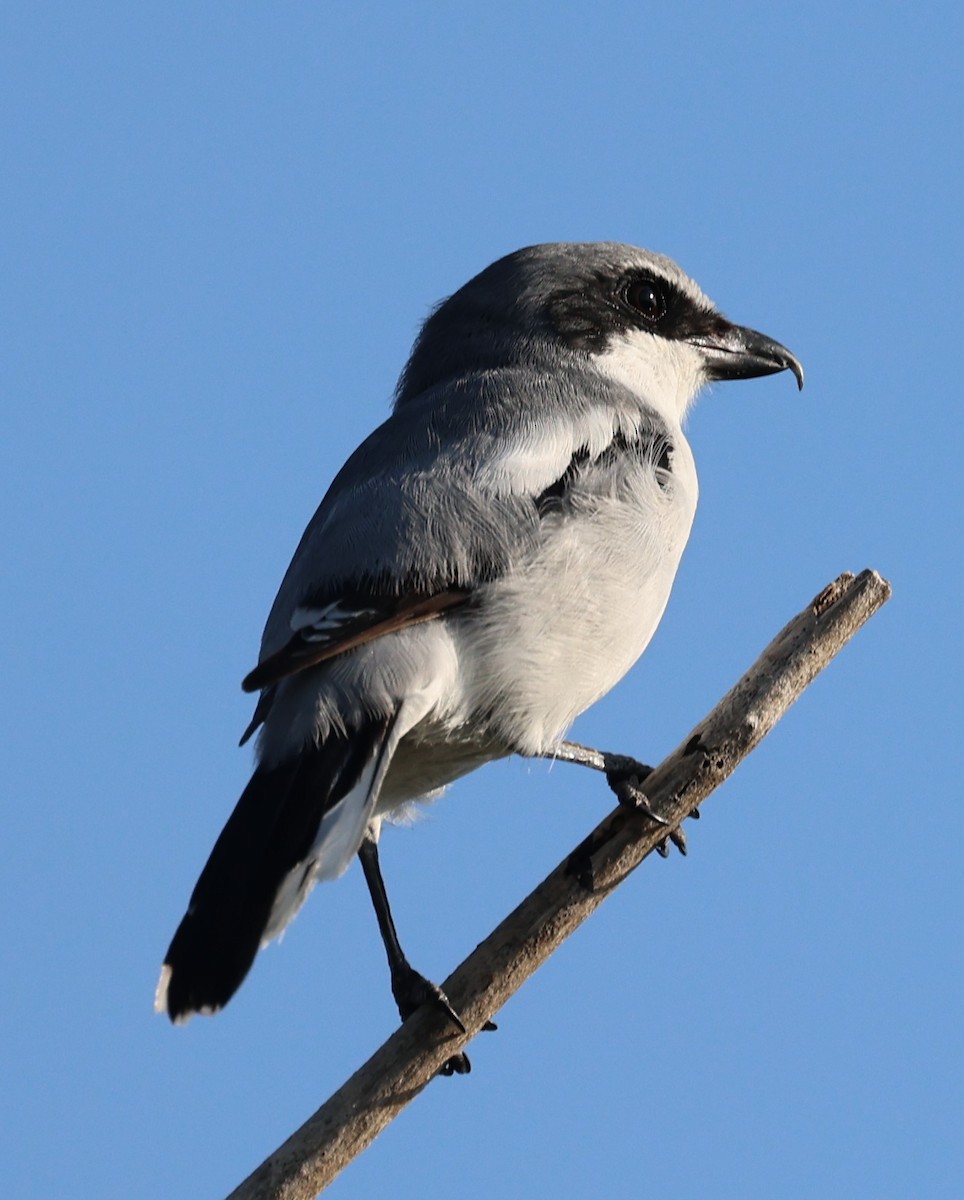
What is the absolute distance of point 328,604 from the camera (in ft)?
14.7

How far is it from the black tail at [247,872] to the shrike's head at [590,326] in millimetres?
1925

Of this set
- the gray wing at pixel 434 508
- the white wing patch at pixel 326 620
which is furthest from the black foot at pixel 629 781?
the white wing patch at pixel 326 620

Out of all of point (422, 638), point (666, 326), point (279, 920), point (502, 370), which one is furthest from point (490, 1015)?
point (666, 326)

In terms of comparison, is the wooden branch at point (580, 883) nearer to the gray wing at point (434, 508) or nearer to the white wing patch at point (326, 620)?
the gray wing at point (434, 508)

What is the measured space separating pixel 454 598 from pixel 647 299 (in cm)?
211

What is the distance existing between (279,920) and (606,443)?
1930 millimetres

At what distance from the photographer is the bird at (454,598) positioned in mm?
4121

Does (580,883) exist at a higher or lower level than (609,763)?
lower

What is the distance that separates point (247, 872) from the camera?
4074 mm

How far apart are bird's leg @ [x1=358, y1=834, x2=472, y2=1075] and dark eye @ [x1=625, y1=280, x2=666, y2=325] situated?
221 centimetres

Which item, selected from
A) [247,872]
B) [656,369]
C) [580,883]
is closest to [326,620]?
[247,872]

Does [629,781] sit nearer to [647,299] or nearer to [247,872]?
[247,872]

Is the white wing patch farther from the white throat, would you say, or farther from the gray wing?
the white throat

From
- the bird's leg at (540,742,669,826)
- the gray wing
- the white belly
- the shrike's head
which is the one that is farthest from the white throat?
the bird's leg at (540,742,669,826)
